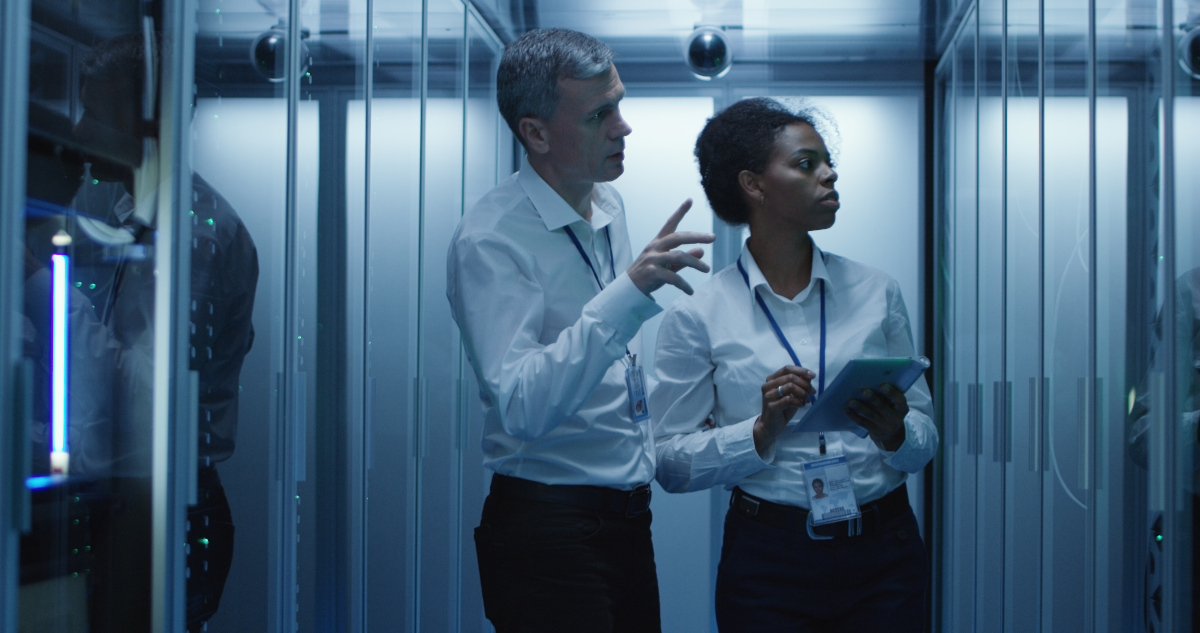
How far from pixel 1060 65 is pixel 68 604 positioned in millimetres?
2234

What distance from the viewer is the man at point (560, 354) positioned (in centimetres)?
149

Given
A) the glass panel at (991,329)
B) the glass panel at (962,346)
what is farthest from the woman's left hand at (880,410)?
the glass panel at (962,346)

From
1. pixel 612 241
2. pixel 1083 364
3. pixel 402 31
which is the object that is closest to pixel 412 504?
pixel 612 241

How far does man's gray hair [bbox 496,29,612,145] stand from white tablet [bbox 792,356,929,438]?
0.73 m

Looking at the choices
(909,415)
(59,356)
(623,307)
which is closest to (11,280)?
(59,356)

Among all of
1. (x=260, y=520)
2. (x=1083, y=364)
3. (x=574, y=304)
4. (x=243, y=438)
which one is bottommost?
(x=260, y=520)

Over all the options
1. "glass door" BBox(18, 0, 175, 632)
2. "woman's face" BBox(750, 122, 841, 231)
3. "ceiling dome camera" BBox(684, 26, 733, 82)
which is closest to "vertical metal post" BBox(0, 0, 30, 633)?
"glass door" BBox(18, 0, 175, 632)

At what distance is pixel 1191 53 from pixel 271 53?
171cm

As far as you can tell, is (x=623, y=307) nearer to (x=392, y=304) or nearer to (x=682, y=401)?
(x=682, y=401)

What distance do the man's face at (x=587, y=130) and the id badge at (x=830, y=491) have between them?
70cm

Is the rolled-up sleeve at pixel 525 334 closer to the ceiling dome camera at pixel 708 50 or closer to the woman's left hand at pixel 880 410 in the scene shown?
the woman's left hand at pixel 880 410

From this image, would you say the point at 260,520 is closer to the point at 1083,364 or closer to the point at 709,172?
the point at 709,172

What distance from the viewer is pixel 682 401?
1.96m

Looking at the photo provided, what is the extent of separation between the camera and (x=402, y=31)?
2.57 m
